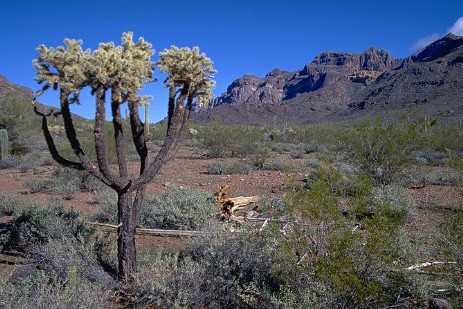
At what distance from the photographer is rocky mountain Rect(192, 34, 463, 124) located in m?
74.9

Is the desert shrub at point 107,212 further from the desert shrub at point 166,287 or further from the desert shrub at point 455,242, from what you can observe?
the desert shrub at point 455,242

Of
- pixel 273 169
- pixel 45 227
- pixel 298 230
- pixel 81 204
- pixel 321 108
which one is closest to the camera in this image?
pixel 298 230

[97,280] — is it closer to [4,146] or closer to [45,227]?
[45,227]

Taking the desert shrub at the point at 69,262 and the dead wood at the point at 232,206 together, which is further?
the dead wood at the point at 232,206

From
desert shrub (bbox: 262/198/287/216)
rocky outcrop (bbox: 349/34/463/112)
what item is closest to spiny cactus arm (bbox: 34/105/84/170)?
desert shrub (bbox: 262/198/287/216)

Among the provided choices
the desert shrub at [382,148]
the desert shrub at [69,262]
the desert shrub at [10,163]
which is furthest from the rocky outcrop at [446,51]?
the desert shrub at [69,262]

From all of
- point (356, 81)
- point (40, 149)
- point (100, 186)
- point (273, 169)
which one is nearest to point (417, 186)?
point (273, 169)

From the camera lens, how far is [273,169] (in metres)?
20.2

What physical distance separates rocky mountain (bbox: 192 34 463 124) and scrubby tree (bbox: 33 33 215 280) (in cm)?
5829

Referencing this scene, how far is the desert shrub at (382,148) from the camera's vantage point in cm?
1263

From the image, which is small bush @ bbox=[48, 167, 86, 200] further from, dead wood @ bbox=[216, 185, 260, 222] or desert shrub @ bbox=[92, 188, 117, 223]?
dead wood @ bbox=[216, 185, 260, 222]

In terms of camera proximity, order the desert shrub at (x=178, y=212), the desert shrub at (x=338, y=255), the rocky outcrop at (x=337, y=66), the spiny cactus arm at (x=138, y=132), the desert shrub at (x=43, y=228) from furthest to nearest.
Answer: the rocky outcrop at (x=337, y=66), the desert shrub at (x=178, y=212), the desert shrub at (x=43, y=228), the spiny cactus arm at (x=138, y=132), the desert shrub at (x=338, y=255)

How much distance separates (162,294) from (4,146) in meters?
21.4

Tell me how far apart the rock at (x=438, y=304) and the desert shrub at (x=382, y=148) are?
8200mm
